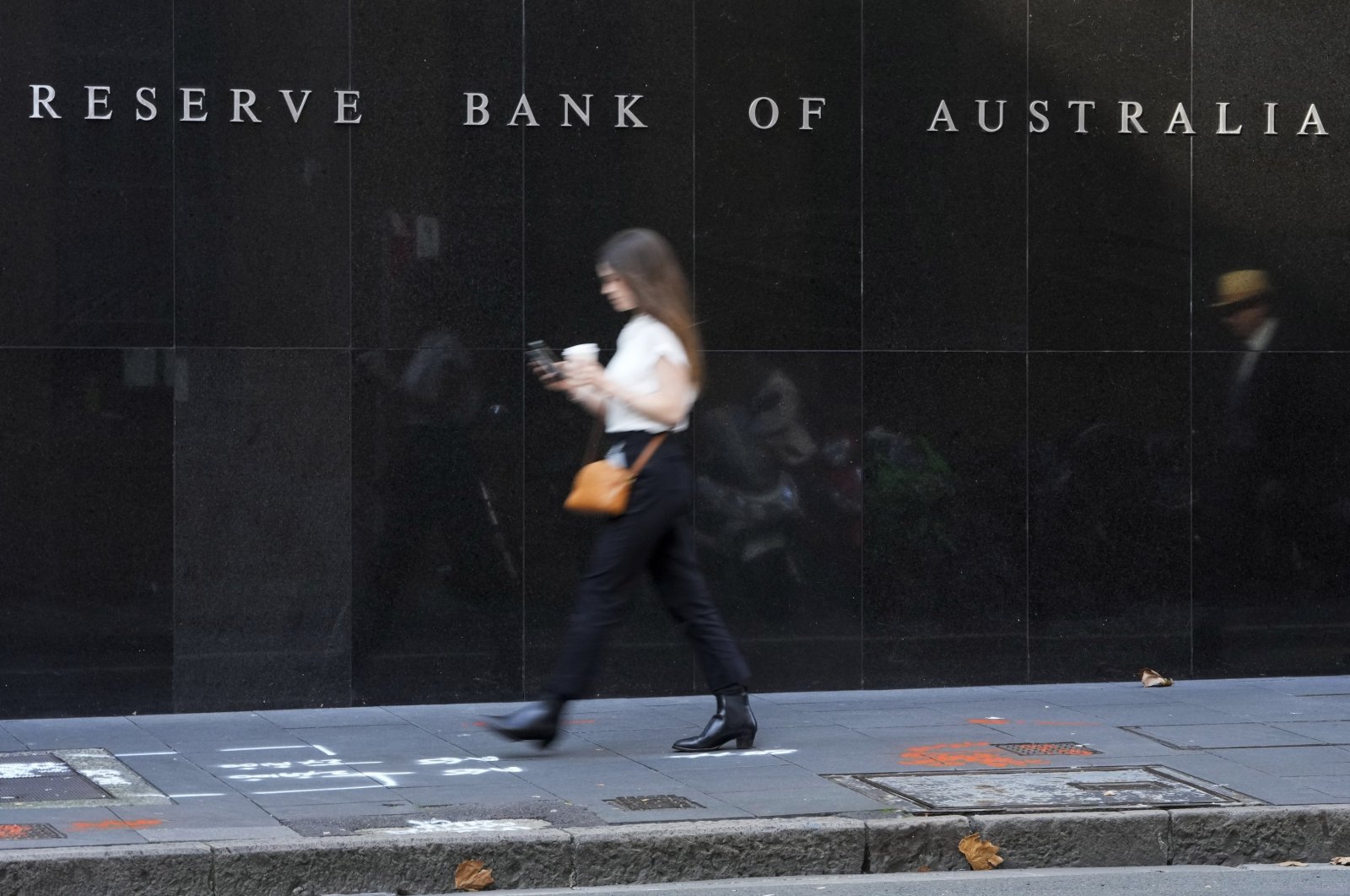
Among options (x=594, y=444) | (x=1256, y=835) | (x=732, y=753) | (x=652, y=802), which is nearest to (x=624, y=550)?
(x=732, y=753)

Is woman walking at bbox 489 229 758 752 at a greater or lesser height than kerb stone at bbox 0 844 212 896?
greater

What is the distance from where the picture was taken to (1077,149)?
8.93 m

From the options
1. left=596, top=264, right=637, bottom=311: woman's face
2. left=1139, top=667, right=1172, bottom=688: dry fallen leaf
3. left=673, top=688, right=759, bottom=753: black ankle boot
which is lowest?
left=1139, top=667, right=1172, bottom=688: dry fallen leaf

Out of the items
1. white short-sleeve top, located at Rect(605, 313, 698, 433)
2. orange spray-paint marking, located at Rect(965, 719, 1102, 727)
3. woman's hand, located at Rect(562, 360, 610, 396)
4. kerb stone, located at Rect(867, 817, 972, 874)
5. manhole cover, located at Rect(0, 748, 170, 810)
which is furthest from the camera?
orange spray-paint marking, located at Rect(965, 719, 1102, 727)

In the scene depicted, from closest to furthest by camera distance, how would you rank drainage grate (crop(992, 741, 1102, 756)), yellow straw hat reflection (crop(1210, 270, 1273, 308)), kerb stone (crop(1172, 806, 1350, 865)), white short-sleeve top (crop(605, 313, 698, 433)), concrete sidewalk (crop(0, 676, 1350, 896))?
concrete sidewalk (crop(0, 676, 1350, 896)), kerb stone (crop(1172, 806, 1350, 865)), white short-sleeve top (crop(605, 313, 698, 433)), drainage grate (crop(992, 741, 1102, 756)), yellow straw hat reflection (crop(1210, 270, 1273, 308))

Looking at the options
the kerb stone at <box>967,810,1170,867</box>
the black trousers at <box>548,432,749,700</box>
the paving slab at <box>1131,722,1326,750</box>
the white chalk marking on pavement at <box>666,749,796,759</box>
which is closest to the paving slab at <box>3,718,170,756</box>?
the black trousers at <box>548,432,749,700</box>

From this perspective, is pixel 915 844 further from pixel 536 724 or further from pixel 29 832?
pixel 29 832

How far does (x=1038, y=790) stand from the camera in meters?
6.37

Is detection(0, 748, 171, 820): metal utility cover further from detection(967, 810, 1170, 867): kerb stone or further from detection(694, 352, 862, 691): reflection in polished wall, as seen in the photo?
detection(694, 352, 862, 691): reflection in polished wall

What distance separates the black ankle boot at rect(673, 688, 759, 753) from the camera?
700 cm

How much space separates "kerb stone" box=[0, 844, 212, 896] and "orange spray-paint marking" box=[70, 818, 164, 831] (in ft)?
0.97

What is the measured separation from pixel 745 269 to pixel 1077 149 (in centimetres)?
170

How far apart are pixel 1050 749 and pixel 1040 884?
1586 millimetres

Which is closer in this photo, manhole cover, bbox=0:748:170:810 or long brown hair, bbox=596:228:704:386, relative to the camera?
manhole cover, bbox=0:748:170:810
